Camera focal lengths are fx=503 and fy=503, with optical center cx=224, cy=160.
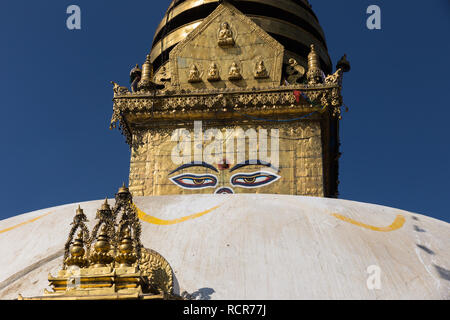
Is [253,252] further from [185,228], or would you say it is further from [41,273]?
[41,273]

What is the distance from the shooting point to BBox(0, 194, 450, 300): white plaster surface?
6152mm

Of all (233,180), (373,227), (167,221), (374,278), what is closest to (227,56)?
(233,180)

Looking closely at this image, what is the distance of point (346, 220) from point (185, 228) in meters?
2.44

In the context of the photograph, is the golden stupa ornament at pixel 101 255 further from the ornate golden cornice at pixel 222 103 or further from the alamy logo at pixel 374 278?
the ornate golden cornice at pixel 222 103

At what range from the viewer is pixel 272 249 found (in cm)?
676

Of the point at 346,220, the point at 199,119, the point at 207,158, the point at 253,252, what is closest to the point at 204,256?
the point at 253,252

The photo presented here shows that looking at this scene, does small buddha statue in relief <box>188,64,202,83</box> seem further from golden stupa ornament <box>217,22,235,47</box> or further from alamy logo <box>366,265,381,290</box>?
alamy logo <box>366,265,381,290</box>

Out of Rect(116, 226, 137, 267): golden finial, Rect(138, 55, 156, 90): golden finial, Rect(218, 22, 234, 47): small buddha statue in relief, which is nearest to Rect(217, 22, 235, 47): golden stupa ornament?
Rect(218, 22, 234, 47): small buddha statue in relief

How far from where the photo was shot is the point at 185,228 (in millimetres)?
7391

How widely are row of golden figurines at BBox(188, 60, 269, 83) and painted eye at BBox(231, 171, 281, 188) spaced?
10.4 ft

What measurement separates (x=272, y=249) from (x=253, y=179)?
563 cm

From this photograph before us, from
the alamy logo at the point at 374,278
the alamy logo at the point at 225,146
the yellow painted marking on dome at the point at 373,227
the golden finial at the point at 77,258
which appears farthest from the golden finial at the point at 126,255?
the alamy logo at the point at 225,146
